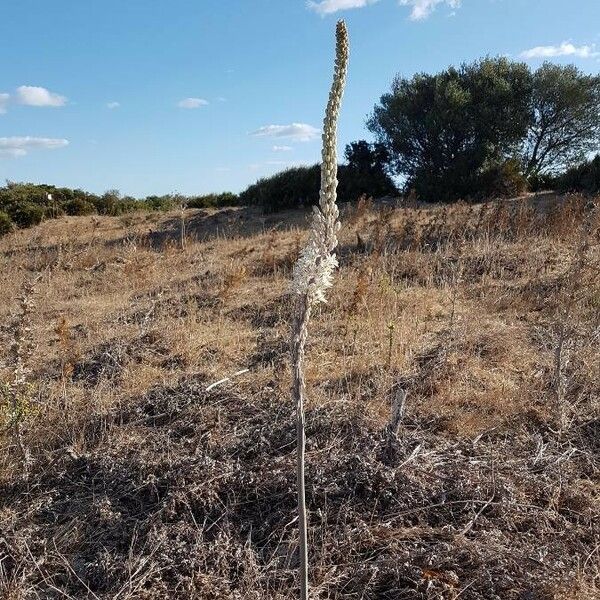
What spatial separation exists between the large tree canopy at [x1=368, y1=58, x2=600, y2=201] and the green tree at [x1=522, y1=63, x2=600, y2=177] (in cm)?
3

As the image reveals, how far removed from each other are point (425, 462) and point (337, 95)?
2.39 metres

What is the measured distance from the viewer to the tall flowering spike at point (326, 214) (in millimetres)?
1467

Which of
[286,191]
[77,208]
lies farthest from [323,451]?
[77,208]

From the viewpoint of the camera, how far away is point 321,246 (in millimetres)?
1572

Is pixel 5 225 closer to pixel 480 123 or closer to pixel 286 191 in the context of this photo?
pixel 286 191

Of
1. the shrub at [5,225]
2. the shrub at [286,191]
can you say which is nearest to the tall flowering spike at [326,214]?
the shrub at [5,225]

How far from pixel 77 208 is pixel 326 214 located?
1641cm

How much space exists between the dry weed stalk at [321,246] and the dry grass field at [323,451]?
126 cm

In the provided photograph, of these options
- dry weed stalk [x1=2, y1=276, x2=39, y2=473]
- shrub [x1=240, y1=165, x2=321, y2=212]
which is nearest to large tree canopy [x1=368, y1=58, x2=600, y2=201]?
shrub [x1=240, y1=165, x2=321, y2=212]

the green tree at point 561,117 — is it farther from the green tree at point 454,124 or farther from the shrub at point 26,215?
the shrub at point 26,215

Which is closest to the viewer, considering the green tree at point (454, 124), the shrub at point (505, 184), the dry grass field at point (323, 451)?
the dry grass field at point (323, 451)

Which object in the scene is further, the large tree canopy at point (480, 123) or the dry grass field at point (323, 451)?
the large tree canopy at point (480, 123)

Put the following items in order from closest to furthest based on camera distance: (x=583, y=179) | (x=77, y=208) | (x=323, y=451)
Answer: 1. (x=323, y=451)
2. (x=583, y=179)
3. (x=77, y=208)

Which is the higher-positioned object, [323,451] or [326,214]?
[326,214]
